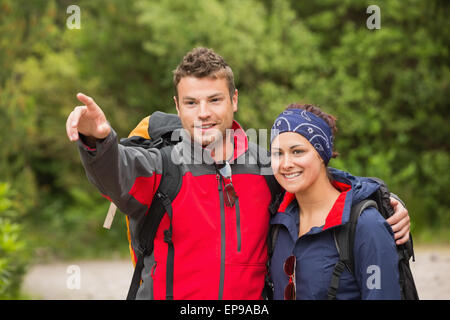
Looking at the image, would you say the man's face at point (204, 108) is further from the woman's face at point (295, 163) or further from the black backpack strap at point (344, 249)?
the black backpack strap at point (344, 249)

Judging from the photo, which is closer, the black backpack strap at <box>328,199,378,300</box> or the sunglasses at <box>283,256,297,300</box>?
the black backpack strap at <box>328,199,378,300</box>

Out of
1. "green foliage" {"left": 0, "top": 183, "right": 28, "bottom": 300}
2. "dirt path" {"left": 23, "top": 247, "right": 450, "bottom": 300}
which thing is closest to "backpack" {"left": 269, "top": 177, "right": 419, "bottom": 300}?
"green foliage" {"left": 0, "top": 183, "right": 28, "bottom": 300}

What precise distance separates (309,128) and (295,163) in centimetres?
20

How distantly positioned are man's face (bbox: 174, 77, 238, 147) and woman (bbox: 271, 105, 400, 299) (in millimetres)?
299

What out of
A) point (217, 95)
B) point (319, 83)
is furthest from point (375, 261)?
point (319, 83)

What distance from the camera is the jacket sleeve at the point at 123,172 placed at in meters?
2.24

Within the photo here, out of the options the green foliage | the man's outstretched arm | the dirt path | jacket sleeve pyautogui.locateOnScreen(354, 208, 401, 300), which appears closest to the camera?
the man's outstretched arm

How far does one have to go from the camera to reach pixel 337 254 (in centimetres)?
255

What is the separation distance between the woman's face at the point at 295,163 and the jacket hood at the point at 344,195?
5.4 inches

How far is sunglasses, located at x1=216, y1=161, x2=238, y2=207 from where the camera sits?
2684 mm

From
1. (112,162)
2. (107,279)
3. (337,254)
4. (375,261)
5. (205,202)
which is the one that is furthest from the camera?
(107,279)

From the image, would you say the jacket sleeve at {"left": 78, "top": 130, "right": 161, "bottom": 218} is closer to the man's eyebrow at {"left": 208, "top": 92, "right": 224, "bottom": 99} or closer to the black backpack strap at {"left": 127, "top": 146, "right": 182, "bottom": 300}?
the black backpack strap at {"left": 127, "top": 146, "right": 182, "bottom": 300}

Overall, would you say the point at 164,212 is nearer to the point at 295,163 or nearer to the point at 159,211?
the point at 159,211

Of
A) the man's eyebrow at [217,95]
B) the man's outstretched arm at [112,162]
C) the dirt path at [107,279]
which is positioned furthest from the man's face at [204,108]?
the dirt path at [107,279]
